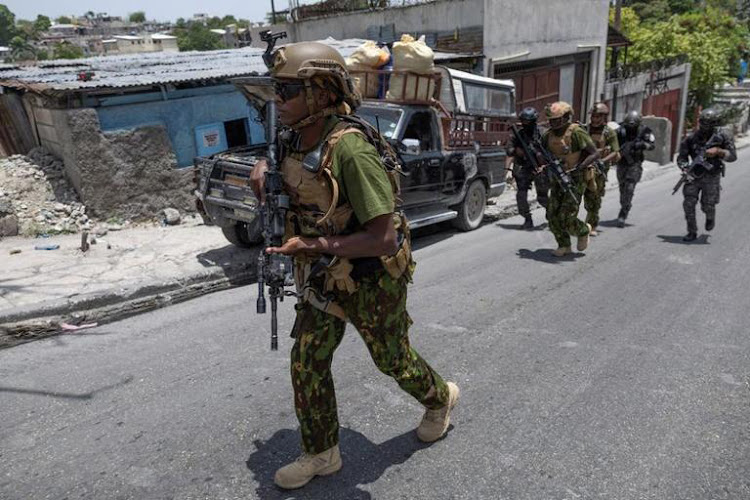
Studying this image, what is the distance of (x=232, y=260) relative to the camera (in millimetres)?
6535

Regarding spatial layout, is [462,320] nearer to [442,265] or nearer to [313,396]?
[442,265]

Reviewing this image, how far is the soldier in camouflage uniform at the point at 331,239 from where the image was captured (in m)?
2.31

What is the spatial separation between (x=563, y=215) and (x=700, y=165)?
2.16 m

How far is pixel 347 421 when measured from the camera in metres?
3.18

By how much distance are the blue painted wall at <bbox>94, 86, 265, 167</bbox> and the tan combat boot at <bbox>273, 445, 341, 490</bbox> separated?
6358 millimetres

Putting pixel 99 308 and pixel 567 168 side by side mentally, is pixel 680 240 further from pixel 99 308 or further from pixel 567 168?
pixel 99 308

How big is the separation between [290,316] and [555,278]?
8.98ft

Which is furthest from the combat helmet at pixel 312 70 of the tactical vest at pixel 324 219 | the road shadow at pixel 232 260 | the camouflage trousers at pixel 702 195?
the camouflage trousers at pixel 702 195

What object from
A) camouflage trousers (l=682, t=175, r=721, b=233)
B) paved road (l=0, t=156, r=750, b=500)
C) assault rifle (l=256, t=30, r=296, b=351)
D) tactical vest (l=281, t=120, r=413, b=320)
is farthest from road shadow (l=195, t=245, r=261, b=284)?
camouflage trousers (l=682, t=175, r=721, b=233)

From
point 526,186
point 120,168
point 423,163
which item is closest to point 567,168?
point 526,186

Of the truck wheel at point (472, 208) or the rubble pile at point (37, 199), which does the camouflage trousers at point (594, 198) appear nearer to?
the truck wheel at point (472, 208)

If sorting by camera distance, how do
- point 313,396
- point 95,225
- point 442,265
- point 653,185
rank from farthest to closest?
point 653,185 < point 95,225 < point 442,265 < point 313,396

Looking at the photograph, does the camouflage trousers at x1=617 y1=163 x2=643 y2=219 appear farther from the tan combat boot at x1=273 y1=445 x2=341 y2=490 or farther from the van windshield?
the tan combat boot at x1=273 y1=445 x2=341 y2=490

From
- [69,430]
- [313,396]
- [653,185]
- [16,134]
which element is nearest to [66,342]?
[69,430]
